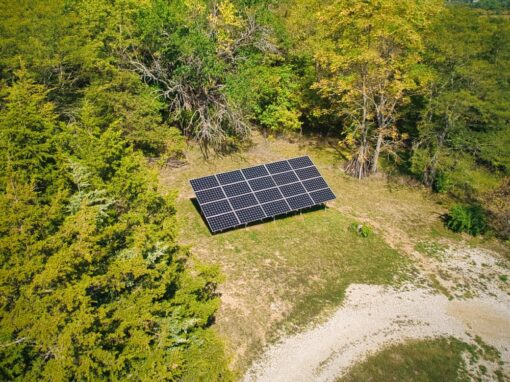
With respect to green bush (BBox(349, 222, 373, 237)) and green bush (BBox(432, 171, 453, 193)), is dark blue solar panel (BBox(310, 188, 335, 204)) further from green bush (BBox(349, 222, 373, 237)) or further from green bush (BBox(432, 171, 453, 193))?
green bush (BBox(432, 171, 453, 193))

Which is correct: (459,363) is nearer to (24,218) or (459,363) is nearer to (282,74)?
(24,218)

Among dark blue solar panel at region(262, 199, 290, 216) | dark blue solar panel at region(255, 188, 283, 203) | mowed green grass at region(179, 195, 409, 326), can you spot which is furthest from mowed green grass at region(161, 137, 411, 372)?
dark blue solar panel at region(255, 188, 283, 203)

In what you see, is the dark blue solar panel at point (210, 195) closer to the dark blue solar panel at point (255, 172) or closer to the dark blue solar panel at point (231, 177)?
the dark blue solar panel at point (231, 177)

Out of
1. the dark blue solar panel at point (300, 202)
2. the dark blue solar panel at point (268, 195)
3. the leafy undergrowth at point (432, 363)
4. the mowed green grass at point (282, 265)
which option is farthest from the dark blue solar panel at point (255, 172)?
the leafy undergrowth at point (432, 363)

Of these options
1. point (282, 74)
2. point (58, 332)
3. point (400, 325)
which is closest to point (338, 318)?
point (400, 325)

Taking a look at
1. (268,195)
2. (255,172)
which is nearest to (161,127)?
(255,172)

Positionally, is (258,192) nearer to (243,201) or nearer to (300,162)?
(243,201)

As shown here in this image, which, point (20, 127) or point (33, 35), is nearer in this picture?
point (20, 127)
